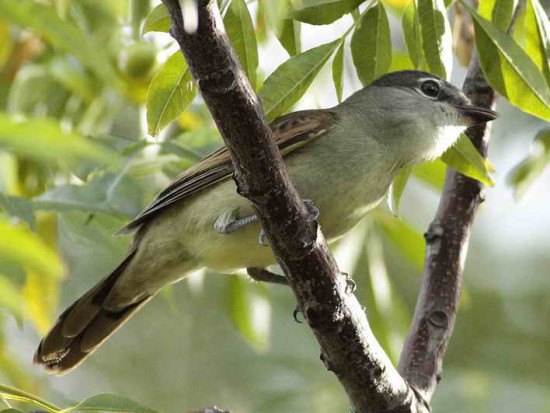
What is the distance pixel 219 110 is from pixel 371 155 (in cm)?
165

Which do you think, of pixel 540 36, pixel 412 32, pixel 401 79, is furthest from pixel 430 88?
pixel 412 32

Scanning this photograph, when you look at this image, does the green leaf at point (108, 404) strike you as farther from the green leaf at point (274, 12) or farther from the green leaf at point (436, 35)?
the green leaf at point (436, 35)

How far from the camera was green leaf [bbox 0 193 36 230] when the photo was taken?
319cm

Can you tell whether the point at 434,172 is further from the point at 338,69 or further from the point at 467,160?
the point at 338,69

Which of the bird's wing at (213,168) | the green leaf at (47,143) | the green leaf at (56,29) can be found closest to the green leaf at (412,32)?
the bird's wing at (213,168)

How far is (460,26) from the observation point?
4.49 meters

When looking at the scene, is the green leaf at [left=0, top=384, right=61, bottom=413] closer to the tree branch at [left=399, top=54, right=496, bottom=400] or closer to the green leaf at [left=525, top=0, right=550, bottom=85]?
the tree branch at [left=399, top=54, right=496, bottom=400]

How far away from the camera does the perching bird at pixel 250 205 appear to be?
3.93 meters

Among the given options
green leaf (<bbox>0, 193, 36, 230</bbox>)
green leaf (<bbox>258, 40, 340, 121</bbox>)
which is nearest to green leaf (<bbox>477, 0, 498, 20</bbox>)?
green leaf (<bbox>258, 40, 340, 121</bbox>)

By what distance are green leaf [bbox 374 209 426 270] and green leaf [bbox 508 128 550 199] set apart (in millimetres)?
532

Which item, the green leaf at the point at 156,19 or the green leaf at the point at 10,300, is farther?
the green leaf at the point at 156,19

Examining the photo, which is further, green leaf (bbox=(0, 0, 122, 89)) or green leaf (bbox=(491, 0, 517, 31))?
green leaf (bbox=(491, 0, 517, 31))

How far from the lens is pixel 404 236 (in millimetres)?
4535

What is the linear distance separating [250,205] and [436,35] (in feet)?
3.84
